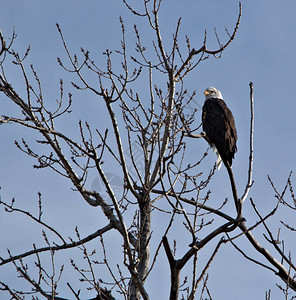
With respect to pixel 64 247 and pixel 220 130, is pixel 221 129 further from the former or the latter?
pixel 64 247

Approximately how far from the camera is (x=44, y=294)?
3408mm

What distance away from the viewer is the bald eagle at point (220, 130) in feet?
23.6

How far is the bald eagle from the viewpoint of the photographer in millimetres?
7195

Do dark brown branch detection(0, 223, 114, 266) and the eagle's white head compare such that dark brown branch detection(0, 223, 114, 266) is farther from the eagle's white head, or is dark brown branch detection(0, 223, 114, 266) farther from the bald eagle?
the eagle's white head

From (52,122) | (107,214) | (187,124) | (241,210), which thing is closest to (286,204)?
(241,210)

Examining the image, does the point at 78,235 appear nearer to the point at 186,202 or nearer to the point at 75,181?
the point at 75,181

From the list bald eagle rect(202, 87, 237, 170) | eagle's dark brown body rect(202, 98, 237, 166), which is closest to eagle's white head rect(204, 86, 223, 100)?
bald eagle rect(202, 87, 237, 170)

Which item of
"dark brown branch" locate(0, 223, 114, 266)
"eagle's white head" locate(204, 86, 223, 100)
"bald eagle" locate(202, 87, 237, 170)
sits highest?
"eagle's white head" locate(204, 86, 223, 100)

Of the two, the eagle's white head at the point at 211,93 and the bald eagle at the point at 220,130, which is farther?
the eagle's white head at the point at 211,93

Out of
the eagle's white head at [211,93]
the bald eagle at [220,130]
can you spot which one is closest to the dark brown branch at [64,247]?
the bald eagle at [220,130]

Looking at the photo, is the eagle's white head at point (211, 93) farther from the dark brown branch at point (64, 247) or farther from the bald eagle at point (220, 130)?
the dark brown branch at point (64, 247)

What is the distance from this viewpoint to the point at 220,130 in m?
7.41

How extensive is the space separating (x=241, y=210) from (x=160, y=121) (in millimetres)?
1145

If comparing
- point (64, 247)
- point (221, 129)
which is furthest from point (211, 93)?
point (64, 247)
